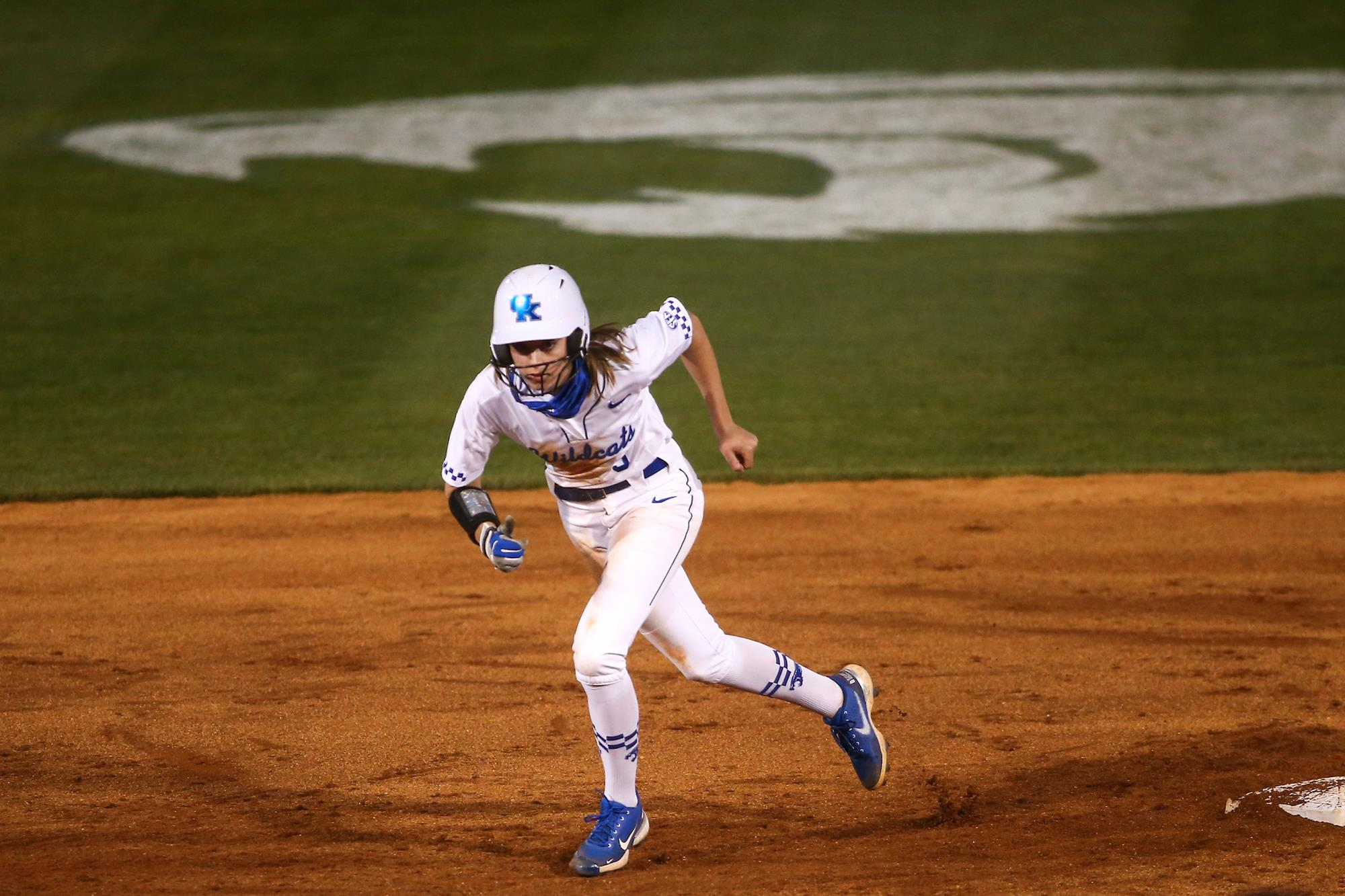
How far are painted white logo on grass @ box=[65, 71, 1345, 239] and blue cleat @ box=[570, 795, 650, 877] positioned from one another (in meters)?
10.5

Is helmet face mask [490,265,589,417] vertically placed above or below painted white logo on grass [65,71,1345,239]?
above

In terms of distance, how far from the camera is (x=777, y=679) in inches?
204

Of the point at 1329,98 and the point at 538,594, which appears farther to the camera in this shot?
the point at 1329,98

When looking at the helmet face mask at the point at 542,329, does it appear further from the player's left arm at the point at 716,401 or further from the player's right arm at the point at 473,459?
the player's left arm at the point at 716,401

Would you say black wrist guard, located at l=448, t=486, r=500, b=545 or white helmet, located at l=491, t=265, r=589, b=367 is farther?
black wrist guard, located at l=448, t=486, r=500, b=545

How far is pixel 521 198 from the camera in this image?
15664mm

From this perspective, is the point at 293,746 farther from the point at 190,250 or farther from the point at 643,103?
the point at 643,103

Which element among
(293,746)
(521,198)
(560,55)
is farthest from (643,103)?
(293,746)

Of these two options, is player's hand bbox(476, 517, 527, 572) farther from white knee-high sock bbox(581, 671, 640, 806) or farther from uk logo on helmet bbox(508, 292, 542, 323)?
uk logo on helmet bbox(508, 292, 542, 323)

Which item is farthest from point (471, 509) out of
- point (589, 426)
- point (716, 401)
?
point (716, 401)

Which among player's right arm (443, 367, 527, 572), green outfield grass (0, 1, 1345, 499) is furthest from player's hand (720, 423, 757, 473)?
green outfield grass (0, 1, 1345, 499)

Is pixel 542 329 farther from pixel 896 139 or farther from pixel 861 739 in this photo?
pixel 896 139

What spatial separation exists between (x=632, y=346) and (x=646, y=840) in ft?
5.61

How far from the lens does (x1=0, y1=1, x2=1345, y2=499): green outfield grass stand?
10.2 metres
